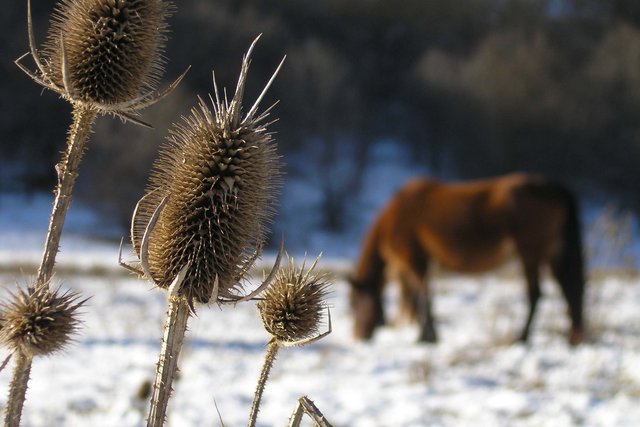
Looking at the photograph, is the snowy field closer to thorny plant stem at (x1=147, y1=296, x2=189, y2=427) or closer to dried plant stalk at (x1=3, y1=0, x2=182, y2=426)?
dried plant stalk at (x1=3, y1=0, x2=182, y2=426)

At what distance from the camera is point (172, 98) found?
21.7m

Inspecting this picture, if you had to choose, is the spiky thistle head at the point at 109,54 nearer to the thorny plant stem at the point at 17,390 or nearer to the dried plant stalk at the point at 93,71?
the dried plant stalk at the point at 93,71

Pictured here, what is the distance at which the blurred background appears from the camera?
2231 centimetres

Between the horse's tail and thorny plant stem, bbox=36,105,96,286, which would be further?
the horse's tail

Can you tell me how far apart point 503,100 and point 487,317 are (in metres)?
21.1

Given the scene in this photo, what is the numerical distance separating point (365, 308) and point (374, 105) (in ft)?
76.0

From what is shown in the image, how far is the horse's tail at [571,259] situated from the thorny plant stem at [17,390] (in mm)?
7033

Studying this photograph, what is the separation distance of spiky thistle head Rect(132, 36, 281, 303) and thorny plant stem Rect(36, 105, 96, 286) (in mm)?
→ 165

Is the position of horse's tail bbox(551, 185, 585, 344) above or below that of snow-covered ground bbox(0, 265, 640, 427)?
above

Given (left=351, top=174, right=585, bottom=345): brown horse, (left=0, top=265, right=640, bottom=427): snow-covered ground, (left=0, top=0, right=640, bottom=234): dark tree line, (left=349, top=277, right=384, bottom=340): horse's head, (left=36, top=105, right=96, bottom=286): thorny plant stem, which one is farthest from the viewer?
(left=0, top=0, right=640, bottom=234): dark tree line

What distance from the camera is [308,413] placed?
67.0 inches

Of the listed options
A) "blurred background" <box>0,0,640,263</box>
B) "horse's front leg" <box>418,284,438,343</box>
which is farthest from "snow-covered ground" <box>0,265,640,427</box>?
"blurred background" <box>0,0,640,263</box>

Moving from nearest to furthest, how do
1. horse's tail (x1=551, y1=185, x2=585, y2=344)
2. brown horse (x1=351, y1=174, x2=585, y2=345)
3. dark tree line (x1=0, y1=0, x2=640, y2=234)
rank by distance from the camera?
horse's tail (x1=551, y1=185, x2=585, y2=344) < brown horse (x1=351, y1=174, x2=585, y2=345) < dark tree line (x1=0, y1=0, x2=640, y2=234)

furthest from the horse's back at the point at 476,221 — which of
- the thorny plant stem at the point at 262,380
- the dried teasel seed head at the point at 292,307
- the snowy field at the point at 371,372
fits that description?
the thorny plant stem at the point at 262,380
